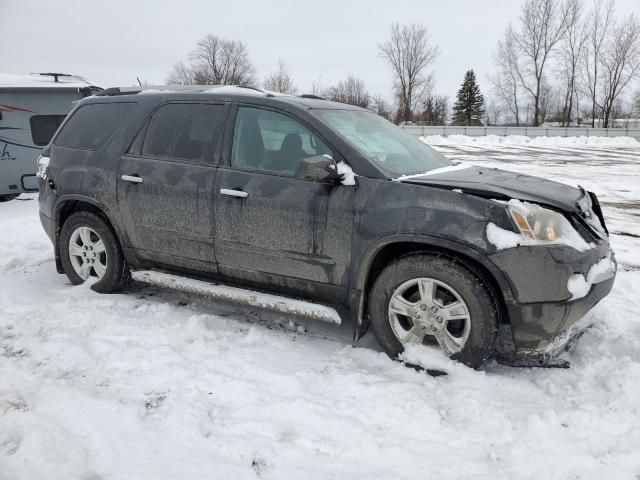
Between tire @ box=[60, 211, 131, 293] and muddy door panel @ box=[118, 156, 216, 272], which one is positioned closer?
muddy door panel @ box=[118, 156, 216, 272]

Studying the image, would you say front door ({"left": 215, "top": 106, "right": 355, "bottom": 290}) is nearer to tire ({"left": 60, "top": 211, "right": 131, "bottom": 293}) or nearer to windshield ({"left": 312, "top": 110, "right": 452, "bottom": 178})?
windshield ({"left": 312, "top": 110, "right": 452, "bottom": 178})

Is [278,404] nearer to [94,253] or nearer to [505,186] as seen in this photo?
[505,186]

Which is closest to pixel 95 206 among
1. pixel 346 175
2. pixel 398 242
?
pixel 346 175

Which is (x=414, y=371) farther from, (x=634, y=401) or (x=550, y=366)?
(x=634, y=401)

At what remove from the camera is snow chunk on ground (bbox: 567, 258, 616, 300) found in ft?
9.34

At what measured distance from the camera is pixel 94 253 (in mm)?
4465

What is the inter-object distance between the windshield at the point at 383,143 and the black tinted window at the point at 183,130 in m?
0.85

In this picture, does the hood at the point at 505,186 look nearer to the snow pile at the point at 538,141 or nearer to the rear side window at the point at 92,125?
the rear side window at the point at 92,125

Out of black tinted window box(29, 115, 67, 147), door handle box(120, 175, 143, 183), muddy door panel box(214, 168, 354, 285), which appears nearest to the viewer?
muddy door panel box(214, 168, 354, 285)

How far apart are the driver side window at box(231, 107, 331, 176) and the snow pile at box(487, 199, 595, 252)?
1.23m

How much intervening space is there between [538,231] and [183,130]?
271 cm

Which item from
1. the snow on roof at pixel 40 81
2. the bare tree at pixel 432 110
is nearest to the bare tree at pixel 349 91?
the bare tree at pixel 432 110

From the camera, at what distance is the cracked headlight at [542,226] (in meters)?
2.85

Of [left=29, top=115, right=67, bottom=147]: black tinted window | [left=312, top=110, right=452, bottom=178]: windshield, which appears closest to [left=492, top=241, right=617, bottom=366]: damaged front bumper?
[left=312, top=110, right=452, bottom=178]: windshield
